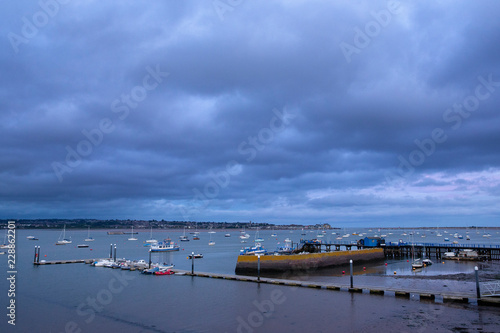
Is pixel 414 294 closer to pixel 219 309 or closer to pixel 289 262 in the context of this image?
pixel 219 309

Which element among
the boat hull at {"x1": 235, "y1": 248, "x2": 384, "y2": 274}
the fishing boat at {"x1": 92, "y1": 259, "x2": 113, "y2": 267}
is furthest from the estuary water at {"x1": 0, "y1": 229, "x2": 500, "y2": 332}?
the fishing boat at {"x1": 92, "y1": 259, "x2": 113, "y2": 267}

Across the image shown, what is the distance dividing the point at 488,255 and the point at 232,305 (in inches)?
2395

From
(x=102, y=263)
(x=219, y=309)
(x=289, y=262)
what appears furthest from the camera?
(x=102, y=263)

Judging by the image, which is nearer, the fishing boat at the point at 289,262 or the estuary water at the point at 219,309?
the estuary water at the point at 219,309

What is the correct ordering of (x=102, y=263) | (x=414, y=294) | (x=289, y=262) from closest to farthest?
(x=414, y=294) → (x=289, y=262) → (x=102, y=263)

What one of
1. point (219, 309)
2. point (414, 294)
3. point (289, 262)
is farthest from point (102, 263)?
point (414, 294)

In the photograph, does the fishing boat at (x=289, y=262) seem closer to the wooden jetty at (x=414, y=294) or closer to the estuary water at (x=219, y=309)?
the estuary water at (x=219, y=309)

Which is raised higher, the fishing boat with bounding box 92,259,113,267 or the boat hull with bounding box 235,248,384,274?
the boat hull with bounding box 235,248,384,274

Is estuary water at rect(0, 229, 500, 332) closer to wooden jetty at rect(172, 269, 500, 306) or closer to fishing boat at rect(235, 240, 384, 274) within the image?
wooden jetty at rect(172, 269, 500, 306)

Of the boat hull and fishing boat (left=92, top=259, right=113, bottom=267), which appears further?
fishing boat (left=92, top=259, right=113, bottom=267)

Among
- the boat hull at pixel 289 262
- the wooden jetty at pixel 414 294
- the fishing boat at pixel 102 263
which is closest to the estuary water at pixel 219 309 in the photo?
the wooden jetty at pixel 414 294

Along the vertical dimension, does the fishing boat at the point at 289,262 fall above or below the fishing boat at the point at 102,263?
above

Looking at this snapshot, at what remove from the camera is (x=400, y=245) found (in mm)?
82500

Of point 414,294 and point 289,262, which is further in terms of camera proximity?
point 289,262
